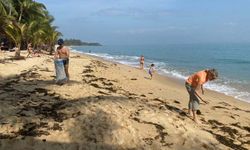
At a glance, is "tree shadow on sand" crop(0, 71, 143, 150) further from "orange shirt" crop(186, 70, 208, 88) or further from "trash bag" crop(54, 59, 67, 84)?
"orange shirt" crop(186, 70, 208, 88)

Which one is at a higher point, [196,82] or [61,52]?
[61,52]

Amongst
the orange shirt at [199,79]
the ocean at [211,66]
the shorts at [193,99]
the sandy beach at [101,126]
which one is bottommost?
the ocean at [211,66]

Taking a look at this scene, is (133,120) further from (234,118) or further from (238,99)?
(238,99)

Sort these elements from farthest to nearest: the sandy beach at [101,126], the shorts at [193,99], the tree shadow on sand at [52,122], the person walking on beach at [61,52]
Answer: the person walking on beach at [61,52]
the shorts at [193,99]
the sandy beach at [101,126]
the tree shadow on sand at [52,122]

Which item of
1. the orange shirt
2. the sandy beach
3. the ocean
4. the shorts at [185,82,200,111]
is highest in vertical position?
the orange shirt

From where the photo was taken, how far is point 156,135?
773cm

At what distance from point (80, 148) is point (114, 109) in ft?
7.29

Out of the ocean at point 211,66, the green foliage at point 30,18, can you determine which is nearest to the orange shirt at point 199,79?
the ocean at point 211,66

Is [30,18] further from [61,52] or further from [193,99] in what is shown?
[193,99]

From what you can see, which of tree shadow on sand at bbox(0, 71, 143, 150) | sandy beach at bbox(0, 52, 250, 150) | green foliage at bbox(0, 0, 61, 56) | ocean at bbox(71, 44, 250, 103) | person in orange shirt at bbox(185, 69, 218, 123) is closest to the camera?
tree shadow on sand at bbox(0, 71, 143, 150)

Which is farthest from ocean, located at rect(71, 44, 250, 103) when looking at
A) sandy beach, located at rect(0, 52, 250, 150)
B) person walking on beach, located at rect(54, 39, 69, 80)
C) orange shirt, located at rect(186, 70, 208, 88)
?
sandy beach, located at rect(0, 52, 250, 150)

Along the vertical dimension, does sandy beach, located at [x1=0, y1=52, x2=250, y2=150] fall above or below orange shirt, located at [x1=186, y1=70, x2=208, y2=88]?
below

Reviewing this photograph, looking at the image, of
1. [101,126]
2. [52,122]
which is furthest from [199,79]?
[52,122]

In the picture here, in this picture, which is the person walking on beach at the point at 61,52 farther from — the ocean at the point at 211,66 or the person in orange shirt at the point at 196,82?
the ocean at the point at 211,66
